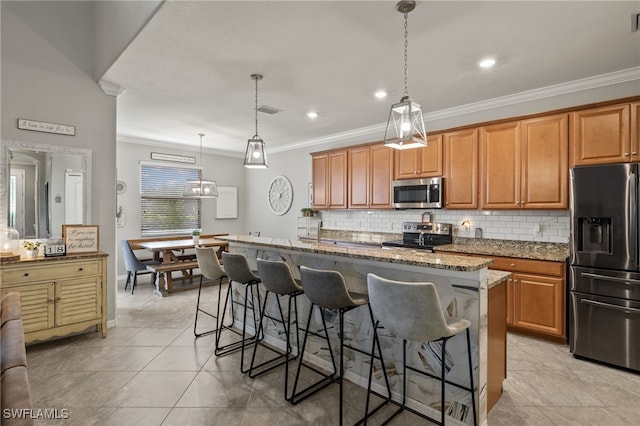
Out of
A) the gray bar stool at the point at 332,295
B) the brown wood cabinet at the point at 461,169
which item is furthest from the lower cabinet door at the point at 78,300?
the brown wood cabinet at the point at 461,169

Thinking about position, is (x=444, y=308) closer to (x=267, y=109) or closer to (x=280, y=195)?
(x=267, y=109)

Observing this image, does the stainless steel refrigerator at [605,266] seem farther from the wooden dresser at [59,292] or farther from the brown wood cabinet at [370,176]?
the wooden dresser at [59,292]

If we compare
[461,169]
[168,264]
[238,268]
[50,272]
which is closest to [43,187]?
[50,272]

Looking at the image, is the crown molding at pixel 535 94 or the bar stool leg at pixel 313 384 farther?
the crown molding at pixel 535 94

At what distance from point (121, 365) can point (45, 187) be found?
2124mm

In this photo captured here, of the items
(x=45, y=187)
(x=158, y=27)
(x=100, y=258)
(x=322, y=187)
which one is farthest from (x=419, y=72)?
(x=45, y=187)

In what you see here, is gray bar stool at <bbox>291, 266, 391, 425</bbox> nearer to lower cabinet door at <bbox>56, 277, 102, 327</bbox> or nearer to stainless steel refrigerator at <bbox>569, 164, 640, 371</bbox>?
stainless steel refrigerator at <bbox>569, 164, 640, 371</bbox>

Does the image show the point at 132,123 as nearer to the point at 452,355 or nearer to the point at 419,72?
the point at 419,72

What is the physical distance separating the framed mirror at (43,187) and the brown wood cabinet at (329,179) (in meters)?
3.39

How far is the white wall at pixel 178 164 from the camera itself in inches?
240

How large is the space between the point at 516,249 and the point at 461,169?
1.13m

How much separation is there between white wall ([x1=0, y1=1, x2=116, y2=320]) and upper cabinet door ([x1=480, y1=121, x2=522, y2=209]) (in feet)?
14.4

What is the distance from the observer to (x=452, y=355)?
200 cm

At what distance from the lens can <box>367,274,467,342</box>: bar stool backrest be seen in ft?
5.26
